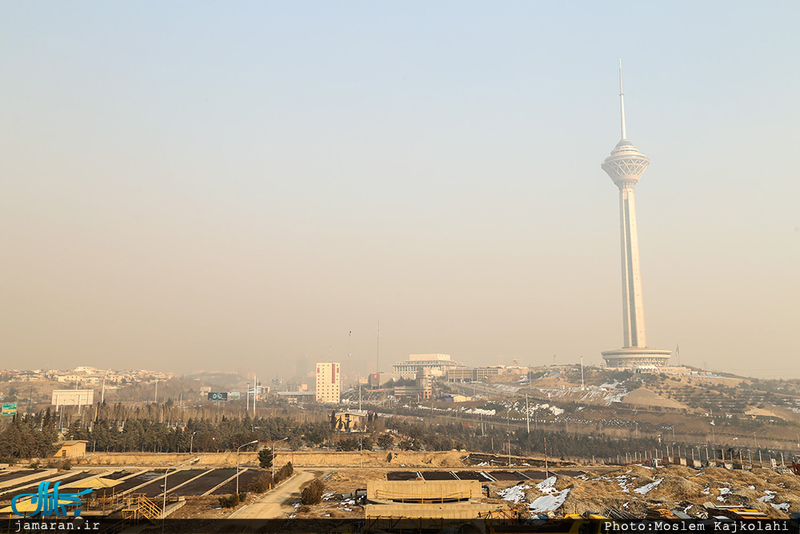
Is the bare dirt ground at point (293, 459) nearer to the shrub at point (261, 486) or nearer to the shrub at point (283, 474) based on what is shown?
the shrub at point (283, 474)

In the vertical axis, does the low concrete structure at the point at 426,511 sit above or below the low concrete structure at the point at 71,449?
above

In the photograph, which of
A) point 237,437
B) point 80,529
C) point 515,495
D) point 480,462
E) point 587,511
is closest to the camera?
point 80,529

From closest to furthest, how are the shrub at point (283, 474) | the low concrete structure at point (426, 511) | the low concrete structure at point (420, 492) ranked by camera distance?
the low concrete structure at point (426, 511) → the low concrete structure at point (420, 492) → the shrub at point (283, 474)

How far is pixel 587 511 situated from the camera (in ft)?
160

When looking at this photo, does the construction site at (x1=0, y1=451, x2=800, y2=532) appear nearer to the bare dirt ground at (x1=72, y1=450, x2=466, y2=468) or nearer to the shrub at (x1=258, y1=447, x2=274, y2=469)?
the shrub at (x1=258, y1=447, x2=274, y2=469)

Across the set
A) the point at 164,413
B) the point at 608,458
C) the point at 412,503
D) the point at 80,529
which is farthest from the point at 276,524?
the point at 164,413

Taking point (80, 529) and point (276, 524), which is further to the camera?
point (276, 524)

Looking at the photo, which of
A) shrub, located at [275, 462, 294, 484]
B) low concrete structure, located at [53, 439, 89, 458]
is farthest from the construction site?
low concrete structure, located at [53, 439, 89, 458]

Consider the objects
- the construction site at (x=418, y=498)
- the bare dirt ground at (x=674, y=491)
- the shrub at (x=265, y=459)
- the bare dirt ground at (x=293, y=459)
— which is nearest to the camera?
the construction site at (x=418, y=498)

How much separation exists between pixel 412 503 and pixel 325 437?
76842 millimetres

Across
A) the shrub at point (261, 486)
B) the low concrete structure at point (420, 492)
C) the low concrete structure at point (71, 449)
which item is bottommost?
the low concrete structure at point (71, 449)

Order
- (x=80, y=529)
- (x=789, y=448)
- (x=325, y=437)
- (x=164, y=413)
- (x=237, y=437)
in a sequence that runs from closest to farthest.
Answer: (x=80, y=529) → (x=237, y=437) → (x=325, y=437) → (x=789, y=448) → (x=164, y=413)

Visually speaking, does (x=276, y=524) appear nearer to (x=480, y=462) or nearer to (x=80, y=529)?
(x=80, y=529)

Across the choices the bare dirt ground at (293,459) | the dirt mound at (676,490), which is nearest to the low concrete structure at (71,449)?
the bare dirt ground at (293,459)
